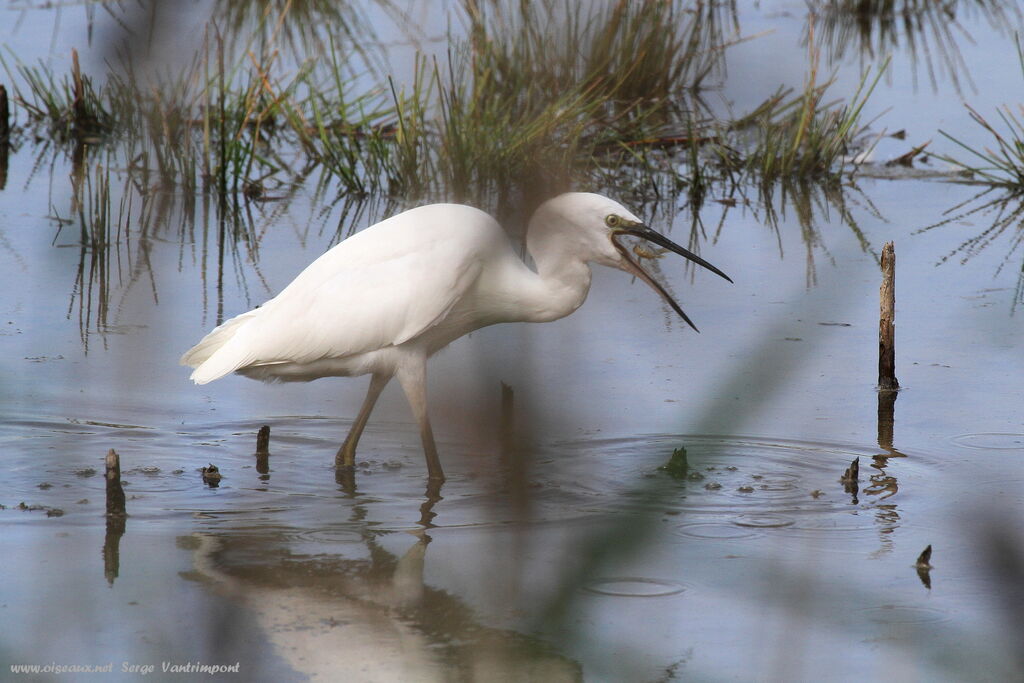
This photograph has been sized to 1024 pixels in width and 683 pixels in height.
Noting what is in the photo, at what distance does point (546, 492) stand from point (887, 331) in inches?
165

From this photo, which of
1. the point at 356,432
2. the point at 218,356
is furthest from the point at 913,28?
the point at 218,356

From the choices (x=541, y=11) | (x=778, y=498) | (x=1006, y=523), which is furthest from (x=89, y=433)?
(x=1006, y=523)

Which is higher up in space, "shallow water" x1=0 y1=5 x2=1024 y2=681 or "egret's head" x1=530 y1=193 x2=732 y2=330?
"egret's head" x1=530 y1=193 x2=732 y2=330

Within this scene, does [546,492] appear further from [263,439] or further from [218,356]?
[263,439]

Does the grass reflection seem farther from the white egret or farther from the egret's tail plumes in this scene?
the egret's tail plumes

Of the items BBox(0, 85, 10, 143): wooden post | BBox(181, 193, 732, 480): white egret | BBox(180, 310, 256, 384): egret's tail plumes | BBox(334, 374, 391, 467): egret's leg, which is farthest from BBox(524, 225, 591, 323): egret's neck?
BBox(0, 85, 10, 143): wooden post

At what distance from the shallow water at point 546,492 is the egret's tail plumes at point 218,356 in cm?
18

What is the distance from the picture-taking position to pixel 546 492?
1.18m

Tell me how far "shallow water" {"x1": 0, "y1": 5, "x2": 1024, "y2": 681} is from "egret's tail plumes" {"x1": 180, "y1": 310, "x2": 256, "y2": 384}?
18cm

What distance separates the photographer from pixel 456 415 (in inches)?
38.9

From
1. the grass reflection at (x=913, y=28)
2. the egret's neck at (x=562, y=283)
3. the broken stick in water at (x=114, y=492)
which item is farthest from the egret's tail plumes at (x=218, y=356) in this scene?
the grass reflection at (x=913, y=28)

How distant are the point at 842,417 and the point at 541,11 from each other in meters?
4.23

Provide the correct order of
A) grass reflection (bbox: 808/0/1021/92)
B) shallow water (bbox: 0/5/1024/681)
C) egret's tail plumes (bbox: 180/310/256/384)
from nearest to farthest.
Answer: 1. shallow water (bbox: 0/5/1024/681)
2. egret's tail plumes (bbox: 180/310/256/384)
3. grass reflection (bbox: 808/0/1021/92)

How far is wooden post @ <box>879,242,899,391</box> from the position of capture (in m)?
5.02
